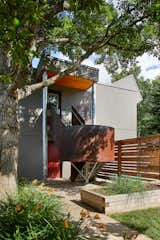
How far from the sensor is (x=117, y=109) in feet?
52.1

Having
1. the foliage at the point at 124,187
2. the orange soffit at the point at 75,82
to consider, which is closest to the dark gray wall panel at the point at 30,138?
the orange soffit at the point at 75,82

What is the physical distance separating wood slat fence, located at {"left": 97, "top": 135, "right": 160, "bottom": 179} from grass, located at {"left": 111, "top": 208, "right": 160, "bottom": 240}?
294 centimetres

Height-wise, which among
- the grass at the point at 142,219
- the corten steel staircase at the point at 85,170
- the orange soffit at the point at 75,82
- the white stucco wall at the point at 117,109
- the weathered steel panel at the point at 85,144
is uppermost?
the orange soffit at the point at 75,82

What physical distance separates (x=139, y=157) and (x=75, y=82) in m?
5.00

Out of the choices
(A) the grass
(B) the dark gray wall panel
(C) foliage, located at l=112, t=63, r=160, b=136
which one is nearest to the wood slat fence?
(A) the grass

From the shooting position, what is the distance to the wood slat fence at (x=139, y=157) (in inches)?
355

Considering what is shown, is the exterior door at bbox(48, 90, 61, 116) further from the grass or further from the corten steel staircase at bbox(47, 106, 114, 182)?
the grass

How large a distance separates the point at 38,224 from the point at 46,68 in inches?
330

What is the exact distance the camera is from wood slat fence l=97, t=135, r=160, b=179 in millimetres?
9008

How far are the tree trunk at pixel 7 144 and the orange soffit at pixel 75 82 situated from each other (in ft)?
21.8

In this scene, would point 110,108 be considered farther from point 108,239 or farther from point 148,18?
point 108,239

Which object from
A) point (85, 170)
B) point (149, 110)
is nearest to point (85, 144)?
point (85, 170)

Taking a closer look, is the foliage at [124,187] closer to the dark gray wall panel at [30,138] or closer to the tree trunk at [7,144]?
the tree trunk at [7,144]

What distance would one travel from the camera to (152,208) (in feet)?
20.9
